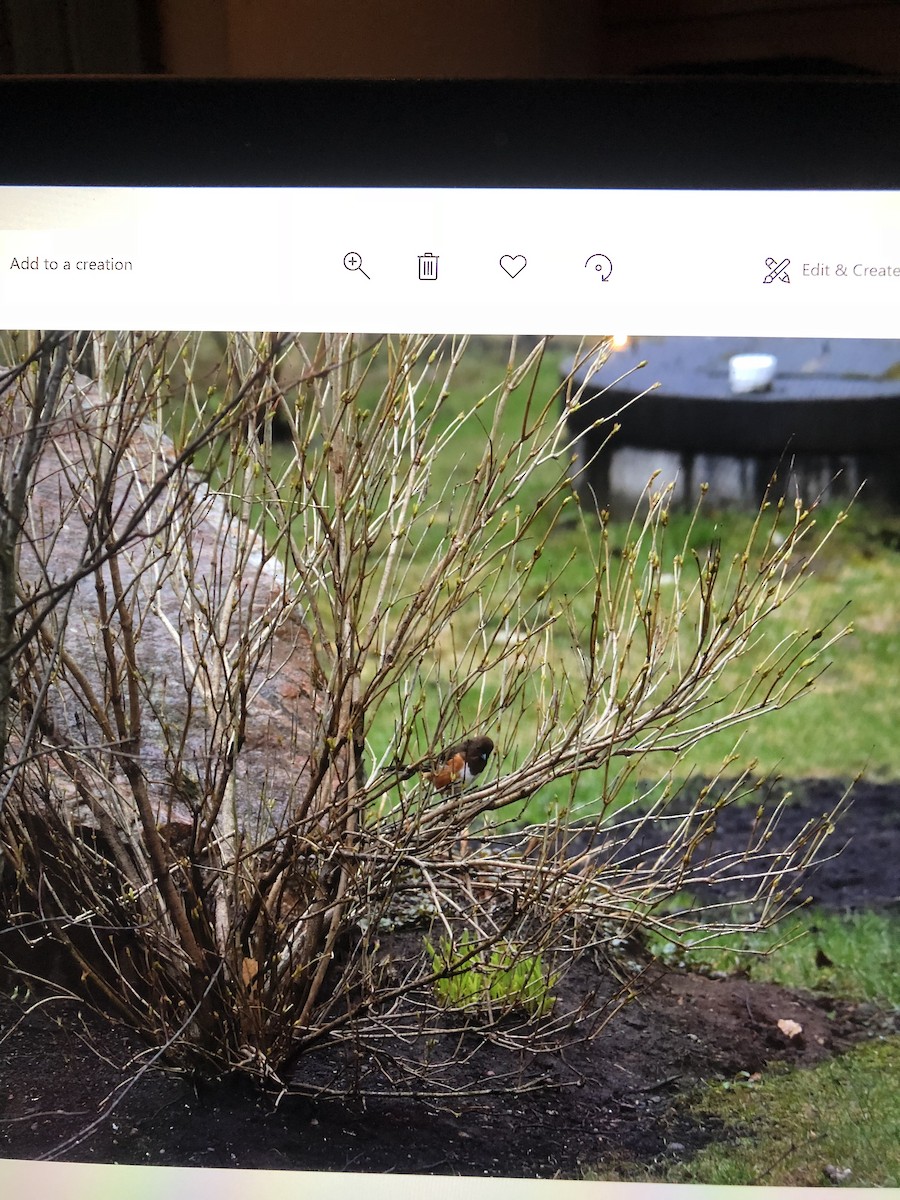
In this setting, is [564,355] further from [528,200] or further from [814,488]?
[814,488]

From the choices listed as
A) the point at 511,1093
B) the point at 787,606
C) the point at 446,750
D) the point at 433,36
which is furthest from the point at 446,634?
the point at 433,36

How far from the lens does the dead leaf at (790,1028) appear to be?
90 cm

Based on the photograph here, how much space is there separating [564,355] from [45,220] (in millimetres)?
503

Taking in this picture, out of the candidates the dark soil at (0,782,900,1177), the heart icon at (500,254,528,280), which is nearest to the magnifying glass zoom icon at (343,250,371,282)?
the heart icon at (500,254,528,280)

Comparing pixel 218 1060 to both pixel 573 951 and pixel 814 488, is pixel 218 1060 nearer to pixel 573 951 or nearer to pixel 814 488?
pixel 573 951

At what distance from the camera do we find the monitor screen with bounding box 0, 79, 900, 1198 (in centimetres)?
86

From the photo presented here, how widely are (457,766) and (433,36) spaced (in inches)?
33.3

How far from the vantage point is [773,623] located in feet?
3.14

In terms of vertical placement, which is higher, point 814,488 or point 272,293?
point 272,293

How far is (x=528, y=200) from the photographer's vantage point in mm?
856

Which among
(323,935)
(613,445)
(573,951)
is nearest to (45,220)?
(613,445)

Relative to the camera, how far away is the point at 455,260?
870mm

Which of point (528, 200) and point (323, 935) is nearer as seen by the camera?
point (528, 200)

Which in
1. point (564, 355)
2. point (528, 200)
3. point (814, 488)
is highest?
point (528, 200)
